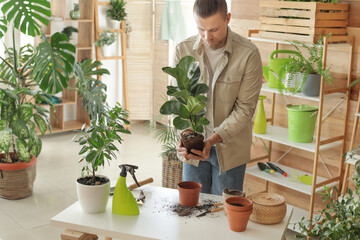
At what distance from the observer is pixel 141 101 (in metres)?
6.90

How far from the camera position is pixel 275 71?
3.63 meters

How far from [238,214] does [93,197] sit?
644mm

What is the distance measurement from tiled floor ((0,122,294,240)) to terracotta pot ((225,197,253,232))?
744 mm

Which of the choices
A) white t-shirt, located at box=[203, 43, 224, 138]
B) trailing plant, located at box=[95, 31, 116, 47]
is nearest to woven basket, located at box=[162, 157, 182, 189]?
white t-shirt, located at box=[203, 43, 224, 138]

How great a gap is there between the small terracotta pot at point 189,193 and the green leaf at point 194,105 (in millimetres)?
366

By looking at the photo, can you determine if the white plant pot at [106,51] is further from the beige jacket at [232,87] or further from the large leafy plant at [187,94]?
the large leafy plant at [187,94]

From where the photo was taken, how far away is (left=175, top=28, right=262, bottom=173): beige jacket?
2570 millimetres

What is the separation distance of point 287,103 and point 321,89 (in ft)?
2.04

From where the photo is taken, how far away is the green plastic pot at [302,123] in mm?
3496

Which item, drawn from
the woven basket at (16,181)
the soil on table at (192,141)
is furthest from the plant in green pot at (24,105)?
the soil on table at (192,141)

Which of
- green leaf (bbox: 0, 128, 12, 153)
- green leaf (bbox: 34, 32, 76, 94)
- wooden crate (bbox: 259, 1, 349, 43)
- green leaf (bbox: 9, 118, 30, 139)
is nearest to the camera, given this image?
wooden crate (bbox: 259, 1, 349, 43)

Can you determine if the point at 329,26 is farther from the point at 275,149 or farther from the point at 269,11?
the point at 275,149

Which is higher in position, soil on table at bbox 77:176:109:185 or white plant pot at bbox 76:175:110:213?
soil on table at bbox 77:176:109:185

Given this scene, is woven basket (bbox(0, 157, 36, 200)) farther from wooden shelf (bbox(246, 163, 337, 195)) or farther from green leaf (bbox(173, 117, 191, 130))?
green leaf (bbox(173, 117, 191, 130))
